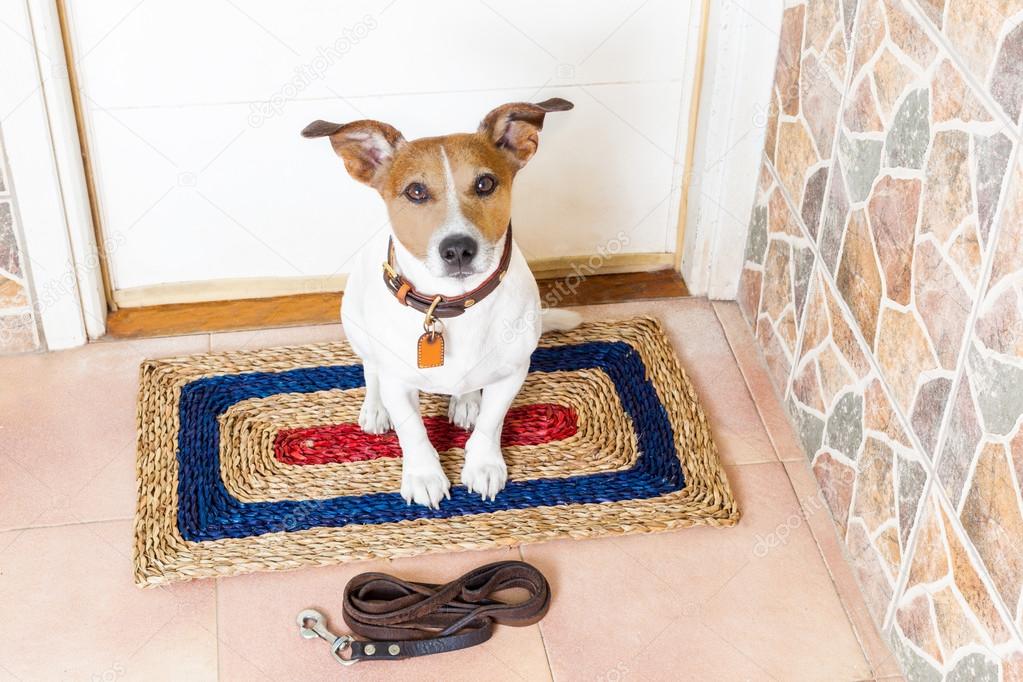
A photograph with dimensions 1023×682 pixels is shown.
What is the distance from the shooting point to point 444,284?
1.88 meters

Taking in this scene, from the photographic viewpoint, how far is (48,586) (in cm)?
197

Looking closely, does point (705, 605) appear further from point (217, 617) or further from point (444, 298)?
point (217, 617)

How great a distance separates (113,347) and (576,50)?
3.94 feet

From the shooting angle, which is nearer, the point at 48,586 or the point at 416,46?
the point at 48,586

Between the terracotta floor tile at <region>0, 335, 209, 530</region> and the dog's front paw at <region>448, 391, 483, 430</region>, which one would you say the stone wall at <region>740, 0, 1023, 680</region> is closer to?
the dog's front paw at <region>448, 391, 483, 430</region>

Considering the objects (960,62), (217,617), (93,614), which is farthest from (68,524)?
(960,62)

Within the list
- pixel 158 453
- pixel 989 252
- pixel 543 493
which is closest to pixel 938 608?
pixel 989 252

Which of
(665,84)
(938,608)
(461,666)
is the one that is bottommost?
(461,666)

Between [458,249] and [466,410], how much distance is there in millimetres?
582

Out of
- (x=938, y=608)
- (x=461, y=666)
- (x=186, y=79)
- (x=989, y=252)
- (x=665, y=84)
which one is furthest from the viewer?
(x=665, y=84)

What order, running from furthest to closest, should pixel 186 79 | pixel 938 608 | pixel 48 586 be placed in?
pixel 186 79 → pixel 48 586 → pixel 938 608

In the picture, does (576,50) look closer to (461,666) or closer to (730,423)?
(730,423)

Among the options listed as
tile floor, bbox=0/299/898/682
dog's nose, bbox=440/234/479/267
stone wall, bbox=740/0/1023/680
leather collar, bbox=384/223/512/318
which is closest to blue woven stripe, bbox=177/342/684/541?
tile floor, bbox=0/299/898/682

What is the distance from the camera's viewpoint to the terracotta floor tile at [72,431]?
2119 millimetres
